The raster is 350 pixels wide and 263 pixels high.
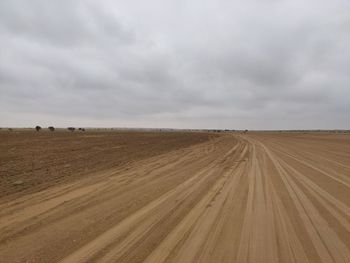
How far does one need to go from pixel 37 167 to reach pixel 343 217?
12.0 m

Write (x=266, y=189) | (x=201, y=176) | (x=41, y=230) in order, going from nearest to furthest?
(x=41, y=230)
(x=266, y=189)
(x=201, y=176)

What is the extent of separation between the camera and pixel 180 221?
6859mm

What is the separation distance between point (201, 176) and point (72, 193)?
4.82 meters

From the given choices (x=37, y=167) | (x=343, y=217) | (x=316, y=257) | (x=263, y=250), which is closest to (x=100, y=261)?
(x=263, y=250)

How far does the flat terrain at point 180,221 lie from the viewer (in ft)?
17.1

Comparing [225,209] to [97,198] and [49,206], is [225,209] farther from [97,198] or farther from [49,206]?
[49,206]

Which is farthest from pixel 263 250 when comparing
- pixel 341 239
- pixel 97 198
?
pixel 97 198

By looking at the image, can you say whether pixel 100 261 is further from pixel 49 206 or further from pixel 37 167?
pixel 37 167

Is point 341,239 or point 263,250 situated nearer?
point 263,250

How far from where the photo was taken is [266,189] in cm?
1024

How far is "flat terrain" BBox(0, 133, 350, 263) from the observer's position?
5.22 meters

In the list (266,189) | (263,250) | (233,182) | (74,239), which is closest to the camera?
(263,250)

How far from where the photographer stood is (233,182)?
37.4ft

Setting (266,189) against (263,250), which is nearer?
(263,250)
